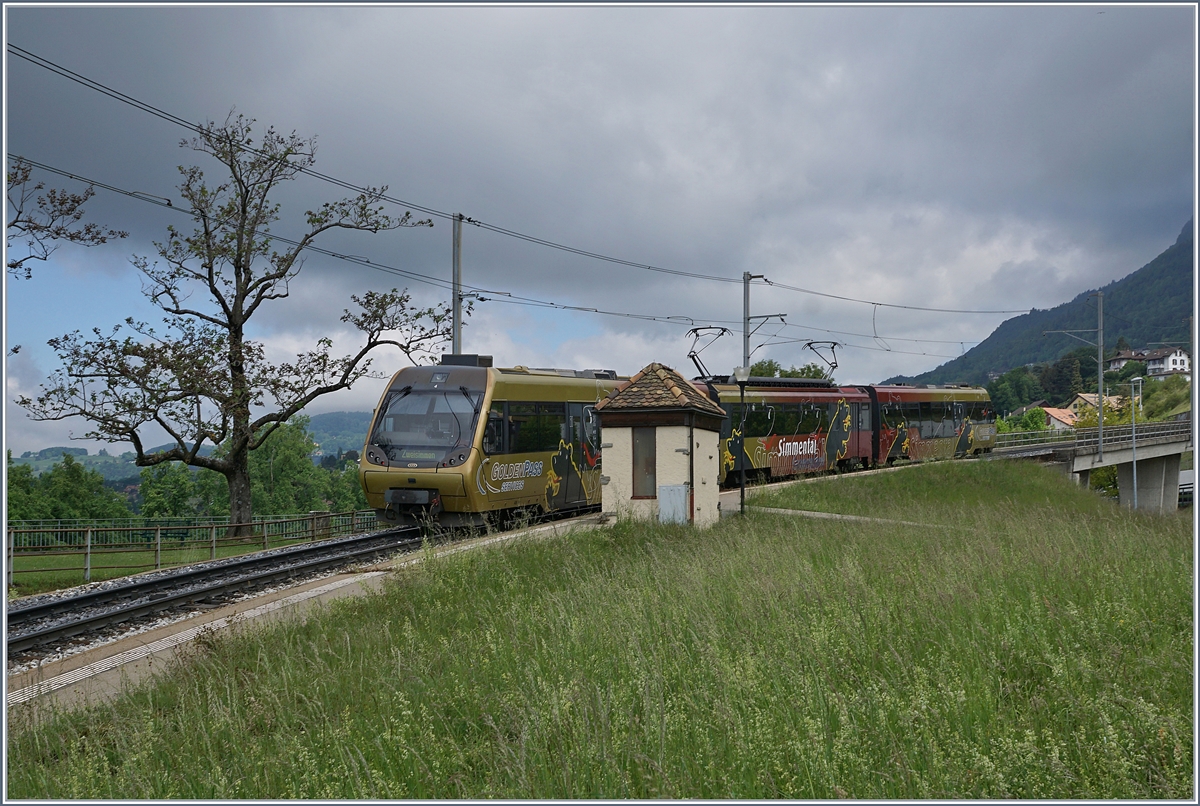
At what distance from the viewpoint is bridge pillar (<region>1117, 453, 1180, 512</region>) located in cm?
5934

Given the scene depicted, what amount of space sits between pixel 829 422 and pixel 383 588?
70.9 ft

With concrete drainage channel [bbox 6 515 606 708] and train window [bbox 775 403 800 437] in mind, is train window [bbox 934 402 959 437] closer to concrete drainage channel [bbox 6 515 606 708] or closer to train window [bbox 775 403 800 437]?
train window [bbox 775 403 800 437]

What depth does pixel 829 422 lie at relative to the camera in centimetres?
2886

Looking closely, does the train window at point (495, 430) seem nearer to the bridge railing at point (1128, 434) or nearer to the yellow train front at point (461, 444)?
the yellow train front at point (461, 444)

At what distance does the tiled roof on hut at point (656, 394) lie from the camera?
47.6 feet

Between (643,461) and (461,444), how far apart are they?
132 inches

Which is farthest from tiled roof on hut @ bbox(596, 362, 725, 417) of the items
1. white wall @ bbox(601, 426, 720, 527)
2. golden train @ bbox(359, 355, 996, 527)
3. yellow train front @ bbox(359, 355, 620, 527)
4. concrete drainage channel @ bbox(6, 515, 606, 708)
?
concrete drainage channel @ bbox(6, 515, 606, 708)

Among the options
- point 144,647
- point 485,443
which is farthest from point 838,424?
point 144,647

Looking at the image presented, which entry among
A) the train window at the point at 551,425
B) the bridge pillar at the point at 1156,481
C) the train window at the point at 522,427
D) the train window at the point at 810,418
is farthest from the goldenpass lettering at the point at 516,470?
the bridge pillar at the point at 1156,481

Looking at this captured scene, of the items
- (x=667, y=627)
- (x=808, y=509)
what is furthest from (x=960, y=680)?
(x=808, y=509)

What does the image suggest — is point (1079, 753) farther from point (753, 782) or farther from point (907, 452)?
point (907, 452)

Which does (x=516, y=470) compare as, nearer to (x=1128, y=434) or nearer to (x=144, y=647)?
(x=144, y=647)

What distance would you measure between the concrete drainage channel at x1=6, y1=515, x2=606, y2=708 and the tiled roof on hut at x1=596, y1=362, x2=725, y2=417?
3606 mm

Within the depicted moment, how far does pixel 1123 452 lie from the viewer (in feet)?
163
